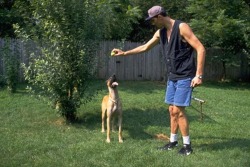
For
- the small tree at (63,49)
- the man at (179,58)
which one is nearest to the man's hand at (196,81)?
the man at (179,58)

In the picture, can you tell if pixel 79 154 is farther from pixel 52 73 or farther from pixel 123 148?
pixel 52 73

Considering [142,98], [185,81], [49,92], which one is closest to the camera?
[185,81]

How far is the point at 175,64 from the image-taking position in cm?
576

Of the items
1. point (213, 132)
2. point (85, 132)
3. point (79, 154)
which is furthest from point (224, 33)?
point (79, 154)

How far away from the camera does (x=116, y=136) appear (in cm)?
710

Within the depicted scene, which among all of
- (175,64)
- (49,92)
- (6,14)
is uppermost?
(6,14)

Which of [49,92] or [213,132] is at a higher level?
[49,92]

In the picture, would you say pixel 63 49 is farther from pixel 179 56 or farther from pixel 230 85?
pixel 230 85

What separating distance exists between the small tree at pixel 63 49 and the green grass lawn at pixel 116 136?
Result: 0.68 meters

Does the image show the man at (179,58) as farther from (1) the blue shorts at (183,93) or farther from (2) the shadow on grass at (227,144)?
(2) the shadow on grass at (227,144)

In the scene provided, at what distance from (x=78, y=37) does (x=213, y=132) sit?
321cm

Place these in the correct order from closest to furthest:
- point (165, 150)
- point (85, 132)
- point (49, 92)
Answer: point (165, 150) < point (85, 132) < point (49, 92)

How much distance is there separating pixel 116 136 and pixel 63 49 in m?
1.99

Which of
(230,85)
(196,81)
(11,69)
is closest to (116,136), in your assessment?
(196,81)
